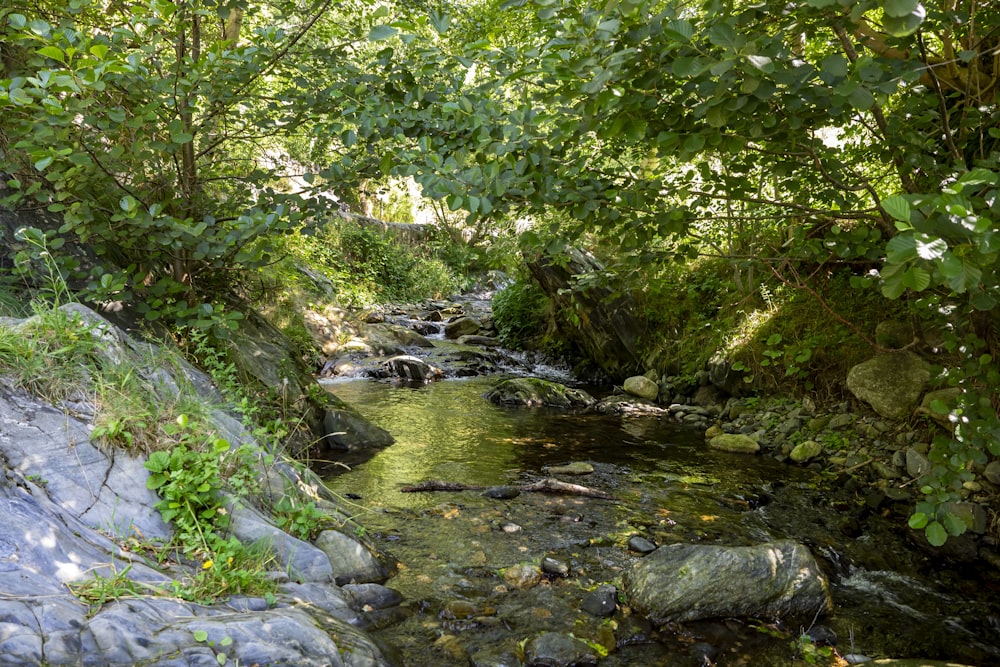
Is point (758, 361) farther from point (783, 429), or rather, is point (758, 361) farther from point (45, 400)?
point (45, 400)

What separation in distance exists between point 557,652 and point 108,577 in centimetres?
221

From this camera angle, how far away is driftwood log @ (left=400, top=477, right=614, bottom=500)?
19.3 ft

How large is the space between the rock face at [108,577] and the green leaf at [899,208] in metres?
2.77

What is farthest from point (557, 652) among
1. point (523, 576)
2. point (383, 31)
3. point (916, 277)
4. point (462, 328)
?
point (462, 328)

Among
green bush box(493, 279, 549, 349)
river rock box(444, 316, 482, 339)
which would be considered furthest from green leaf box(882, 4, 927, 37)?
river rock box(444, 316, 482, 339)

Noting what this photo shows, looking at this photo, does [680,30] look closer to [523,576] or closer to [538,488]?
[523,576]

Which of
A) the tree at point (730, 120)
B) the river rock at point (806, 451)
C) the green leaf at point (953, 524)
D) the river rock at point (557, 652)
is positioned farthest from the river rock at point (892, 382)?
the river rock at point (557, 652)

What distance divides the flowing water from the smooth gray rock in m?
0.17

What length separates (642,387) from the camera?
34.4ft

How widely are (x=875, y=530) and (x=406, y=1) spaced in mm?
6311

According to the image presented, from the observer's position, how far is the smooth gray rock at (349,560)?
3.89 m

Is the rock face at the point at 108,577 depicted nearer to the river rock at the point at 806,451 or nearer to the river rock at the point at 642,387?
the river rock at the point at 806,451

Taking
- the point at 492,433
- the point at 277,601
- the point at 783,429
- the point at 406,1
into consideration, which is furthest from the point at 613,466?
the point at 406,1

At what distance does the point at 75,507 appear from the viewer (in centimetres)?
289
